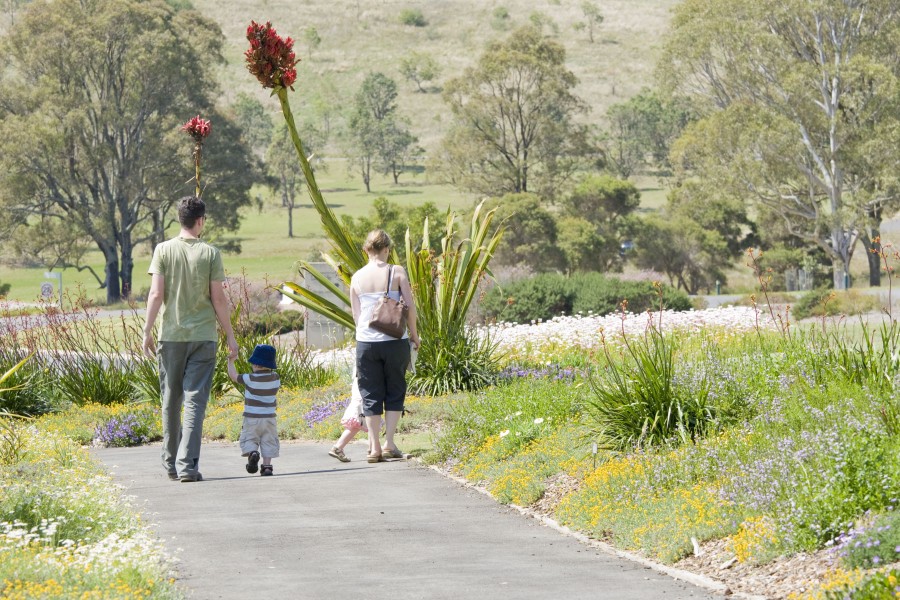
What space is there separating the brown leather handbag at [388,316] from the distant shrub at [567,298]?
63.3 feet

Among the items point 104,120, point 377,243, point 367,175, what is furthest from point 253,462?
point 367,175

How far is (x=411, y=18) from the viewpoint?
157500 mm

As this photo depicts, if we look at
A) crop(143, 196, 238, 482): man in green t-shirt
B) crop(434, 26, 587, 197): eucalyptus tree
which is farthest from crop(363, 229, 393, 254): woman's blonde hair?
crop(434, 26, 587, 197): eucalyptus tree

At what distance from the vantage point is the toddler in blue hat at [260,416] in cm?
905

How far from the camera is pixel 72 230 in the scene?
181ft

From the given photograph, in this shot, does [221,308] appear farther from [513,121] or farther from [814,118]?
[513,121]

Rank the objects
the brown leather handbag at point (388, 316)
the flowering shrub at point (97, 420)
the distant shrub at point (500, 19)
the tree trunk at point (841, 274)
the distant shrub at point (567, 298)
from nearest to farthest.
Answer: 1. the brown leather handbag at point (388, 316)
2. the flowering shrub at point (97, 420)
3. the distant shrub at point (567, 298)
4. the tree trunk at point (841, 274)
5. the distant shrub at point (500, 19)

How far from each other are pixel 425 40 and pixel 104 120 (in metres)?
101

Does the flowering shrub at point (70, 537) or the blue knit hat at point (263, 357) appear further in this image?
the blue knit hat at point (263, 357)

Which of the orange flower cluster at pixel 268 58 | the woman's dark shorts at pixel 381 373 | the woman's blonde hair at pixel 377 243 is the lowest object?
the woman's dark shorts at pixel 381 373

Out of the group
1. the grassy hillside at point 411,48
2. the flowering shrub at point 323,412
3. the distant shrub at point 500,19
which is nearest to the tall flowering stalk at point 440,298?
the flowering shrub at point 323,412

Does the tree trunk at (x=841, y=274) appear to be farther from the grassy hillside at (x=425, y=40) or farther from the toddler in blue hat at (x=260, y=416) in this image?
the grassy hillside at (x=425, y=40)

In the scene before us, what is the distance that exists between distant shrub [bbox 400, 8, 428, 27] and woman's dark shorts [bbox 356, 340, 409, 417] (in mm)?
152112

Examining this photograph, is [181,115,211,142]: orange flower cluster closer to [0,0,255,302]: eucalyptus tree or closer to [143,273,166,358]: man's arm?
[143,273,166,358]: man's arm
